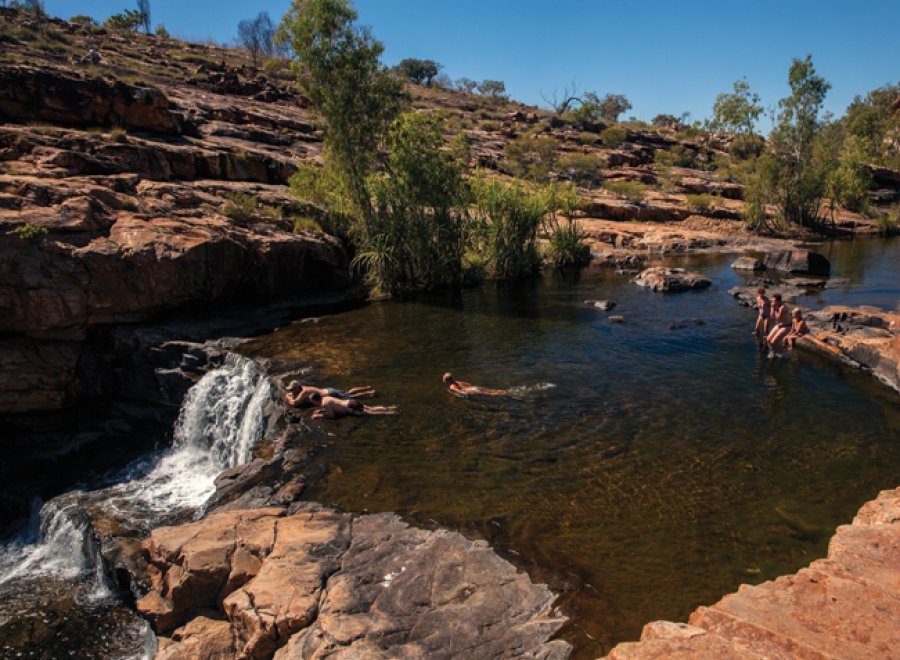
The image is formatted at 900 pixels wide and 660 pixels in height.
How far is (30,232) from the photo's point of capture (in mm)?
14109

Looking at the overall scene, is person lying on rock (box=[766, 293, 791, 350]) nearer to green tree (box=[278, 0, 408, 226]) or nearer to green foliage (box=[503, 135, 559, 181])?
green tree (box=[278, 0, 408, 226])

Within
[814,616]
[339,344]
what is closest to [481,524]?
[814,616]

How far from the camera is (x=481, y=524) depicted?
7.32 metres

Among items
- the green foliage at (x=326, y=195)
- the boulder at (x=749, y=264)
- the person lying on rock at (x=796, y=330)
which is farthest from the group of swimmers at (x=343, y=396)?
the boulder at (x=749, y=264)

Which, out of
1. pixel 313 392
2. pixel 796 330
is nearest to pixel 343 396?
pixel 313 392

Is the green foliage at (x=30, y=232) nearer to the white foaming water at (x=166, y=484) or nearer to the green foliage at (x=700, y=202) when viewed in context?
the white foaming water at (x=166, y=484)

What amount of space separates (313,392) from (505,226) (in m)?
15.8

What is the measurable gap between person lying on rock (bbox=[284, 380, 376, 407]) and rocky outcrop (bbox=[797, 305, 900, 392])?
11.5 meters

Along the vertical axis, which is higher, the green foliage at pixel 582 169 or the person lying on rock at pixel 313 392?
the green foliage at pixel 582 169

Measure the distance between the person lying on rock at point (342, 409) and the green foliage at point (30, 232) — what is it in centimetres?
959

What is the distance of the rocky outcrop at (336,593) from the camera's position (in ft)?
17.1

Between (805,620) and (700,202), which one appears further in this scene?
(700,202)

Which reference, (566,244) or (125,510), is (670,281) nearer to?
(566,244)

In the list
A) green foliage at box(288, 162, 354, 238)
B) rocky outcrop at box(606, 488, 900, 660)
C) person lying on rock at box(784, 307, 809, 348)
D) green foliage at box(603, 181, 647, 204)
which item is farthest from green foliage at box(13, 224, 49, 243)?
green foliage at box(603, 181, 647, 204)
